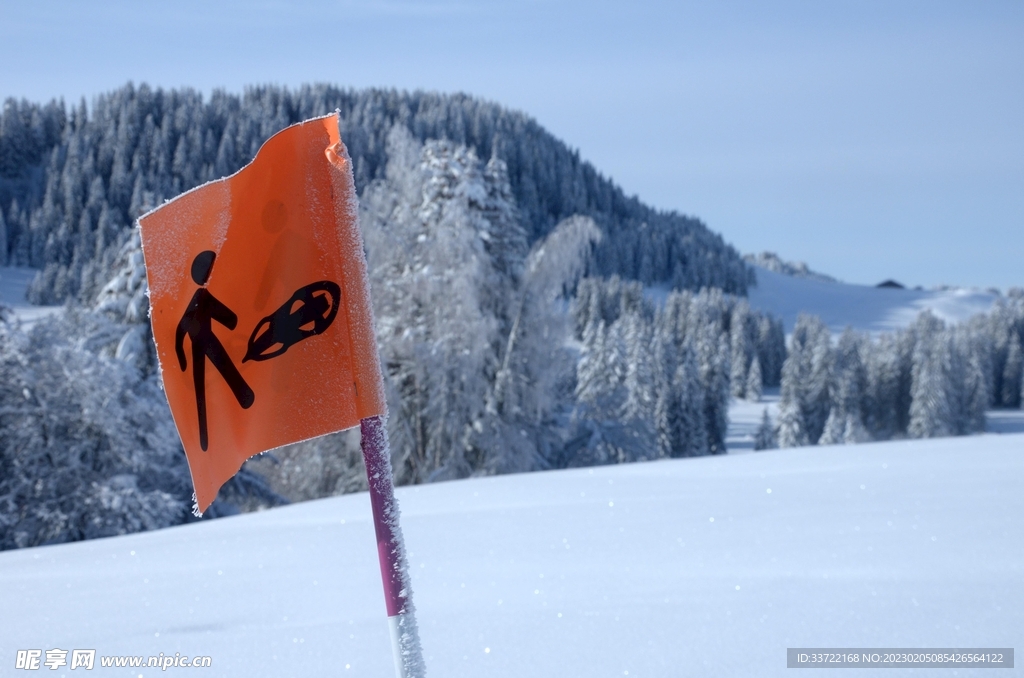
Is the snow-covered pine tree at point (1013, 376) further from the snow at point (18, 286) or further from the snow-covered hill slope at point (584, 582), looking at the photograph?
the snow at point (18, 286)

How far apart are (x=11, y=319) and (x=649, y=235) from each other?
371ft

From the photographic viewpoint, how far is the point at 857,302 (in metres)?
144

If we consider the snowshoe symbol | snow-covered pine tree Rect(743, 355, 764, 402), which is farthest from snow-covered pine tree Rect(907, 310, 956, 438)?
the snowshoe symbol

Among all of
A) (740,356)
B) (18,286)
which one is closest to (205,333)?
(740,356)

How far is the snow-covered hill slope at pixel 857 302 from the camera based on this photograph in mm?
128375

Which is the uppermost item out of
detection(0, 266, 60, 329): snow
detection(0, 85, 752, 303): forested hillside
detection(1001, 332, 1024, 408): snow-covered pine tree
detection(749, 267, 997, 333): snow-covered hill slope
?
detection(0, 85, 752, 303): forested hillside

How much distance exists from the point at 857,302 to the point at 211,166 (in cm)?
11371

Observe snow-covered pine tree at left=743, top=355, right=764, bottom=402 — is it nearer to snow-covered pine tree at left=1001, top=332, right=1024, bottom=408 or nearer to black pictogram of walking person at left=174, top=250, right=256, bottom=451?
snow-covered pine tree at left=1001, top=332, right=1024, bottom=408

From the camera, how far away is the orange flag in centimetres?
143

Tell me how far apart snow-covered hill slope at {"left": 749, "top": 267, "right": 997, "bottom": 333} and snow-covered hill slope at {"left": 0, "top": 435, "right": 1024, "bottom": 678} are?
4715 inches

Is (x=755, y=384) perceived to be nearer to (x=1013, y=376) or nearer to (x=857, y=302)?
(x=1013, y=376)

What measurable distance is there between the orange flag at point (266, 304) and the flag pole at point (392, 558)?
0.22ft

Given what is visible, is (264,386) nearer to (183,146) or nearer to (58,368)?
(58,368)

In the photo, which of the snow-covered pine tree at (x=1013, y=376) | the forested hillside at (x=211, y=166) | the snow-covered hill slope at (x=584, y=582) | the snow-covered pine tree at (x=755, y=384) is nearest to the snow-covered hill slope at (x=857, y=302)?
the forested hillside at (x=211, y=166)
